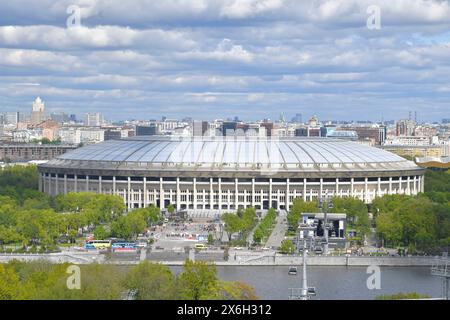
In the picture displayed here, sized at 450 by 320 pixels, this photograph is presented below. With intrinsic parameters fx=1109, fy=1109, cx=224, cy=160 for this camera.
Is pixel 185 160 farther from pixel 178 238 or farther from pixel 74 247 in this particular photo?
pixel 74 247

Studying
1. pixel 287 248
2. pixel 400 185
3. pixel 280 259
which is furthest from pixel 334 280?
pixel 400 185

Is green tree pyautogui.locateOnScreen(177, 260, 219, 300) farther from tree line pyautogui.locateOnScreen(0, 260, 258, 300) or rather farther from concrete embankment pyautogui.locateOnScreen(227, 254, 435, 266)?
concrete embankment pyautogui.locateOnScreen(227, 254, 435, 266)

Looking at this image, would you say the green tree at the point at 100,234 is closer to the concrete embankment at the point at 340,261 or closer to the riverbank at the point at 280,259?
the riverbank at the point at 280,259

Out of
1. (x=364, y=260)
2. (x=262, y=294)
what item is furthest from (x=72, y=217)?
(x=262, y=294)

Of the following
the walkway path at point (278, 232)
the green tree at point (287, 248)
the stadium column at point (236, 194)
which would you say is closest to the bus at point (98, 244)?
the walkway path at point (278, 232)

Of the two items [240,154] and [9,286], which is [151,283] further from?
[240,154]
